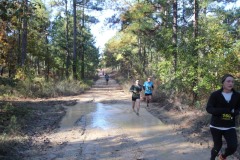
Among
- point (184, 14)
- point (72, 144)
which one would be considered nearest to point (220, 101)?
point (72, 144)

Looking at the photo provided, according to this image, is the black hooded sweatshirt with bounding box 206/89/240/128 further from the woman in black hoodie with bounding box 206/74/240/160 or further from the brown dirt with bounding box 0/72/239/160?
the brown dirt with bounding box 0/72/239/160

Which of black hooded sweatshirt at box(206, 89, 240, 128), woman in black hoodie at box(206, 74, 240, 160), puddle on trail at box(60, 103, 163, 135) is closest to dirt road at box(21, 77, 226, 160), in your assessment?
puddle on trail at box(60, 103, 163, 135)

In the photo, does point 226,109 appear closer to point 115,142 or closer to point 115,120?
point 115,142

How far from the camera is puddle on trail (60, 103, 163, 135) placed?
12031 millimetres

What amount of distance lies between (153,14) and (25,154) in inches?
639

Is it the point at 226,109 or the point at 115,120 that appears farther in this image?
the point at 115,120

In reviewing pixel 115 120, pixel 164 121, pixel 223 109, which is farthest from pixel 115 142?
pixel 223 109

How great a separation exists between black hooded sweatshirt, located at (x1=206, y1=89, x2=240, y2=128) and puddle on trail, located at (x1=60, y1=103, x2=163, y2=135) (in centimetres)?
535

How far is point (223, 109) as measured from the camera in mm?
5609

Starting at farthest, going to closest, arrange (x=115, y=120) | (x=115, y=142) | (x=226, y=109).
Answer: (x=115, y=120) < (x=115, y=142) < (x=226, y=109)

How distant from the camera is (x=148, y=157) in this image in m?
7.84

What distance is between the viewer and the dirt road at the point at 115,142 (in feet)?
26.3

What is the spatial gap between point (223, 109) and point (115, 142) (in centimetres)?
460

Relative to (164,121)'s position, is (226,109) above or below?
above
